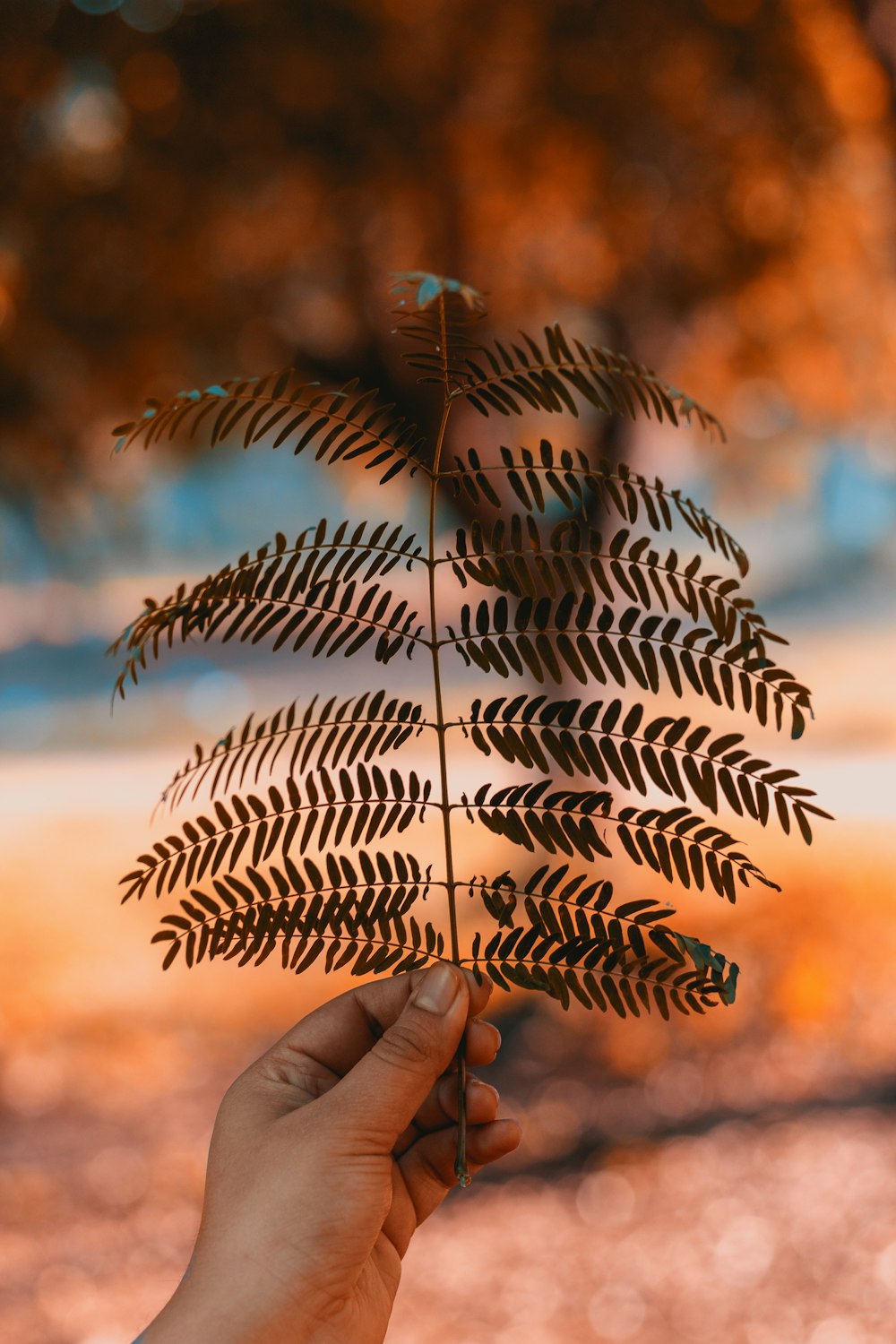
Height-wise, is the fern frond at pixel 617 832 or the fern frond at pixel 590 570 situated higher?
the fern frond at pixel 590 570

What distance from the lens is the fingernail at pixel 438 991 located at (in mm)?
1304

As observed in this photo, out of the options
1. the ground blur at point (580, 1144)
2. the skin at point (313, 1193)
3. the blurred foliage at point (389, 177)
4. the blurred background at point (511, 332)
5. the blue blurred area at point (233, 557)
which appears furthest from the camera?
the blue blurred area at point (233, 557)

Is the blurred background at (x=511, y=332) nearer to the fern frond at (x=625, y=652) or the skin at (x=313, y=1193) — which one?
the skin at (x=313, y=1193)

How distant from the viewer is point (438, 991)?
4.30 ft

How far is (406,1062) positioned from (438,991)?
92 millimetres

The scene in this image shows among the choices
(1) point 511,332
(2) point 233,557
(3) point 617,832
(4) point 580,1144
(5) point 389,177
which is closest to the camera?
(3) point 617,832

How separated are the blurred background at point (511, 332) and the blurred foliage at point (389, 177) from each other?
14mm

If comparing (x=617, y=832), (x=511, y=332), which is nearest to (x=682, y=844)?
(x=617, y=832)

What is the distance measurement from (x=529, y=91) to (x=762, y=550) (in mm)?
7707

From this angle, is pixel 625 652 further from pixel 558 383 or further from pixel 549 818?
pixel 558 383

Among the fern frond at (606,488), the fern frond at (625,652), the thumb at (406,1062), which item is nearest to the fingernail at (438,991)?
the thumb at (406,1062)

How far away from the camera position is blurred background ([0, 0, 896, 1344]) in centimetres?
360

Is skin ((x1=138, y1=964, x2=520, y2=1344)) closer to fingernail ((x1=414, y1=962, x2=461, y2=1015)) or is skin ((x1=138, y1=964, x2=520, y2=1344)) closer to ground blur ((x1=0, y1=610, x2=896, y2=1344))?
fingernail ((x1=414, y1=962, x2=461, y2=1015))

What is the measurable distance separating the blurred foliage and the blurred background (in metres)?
0.01
